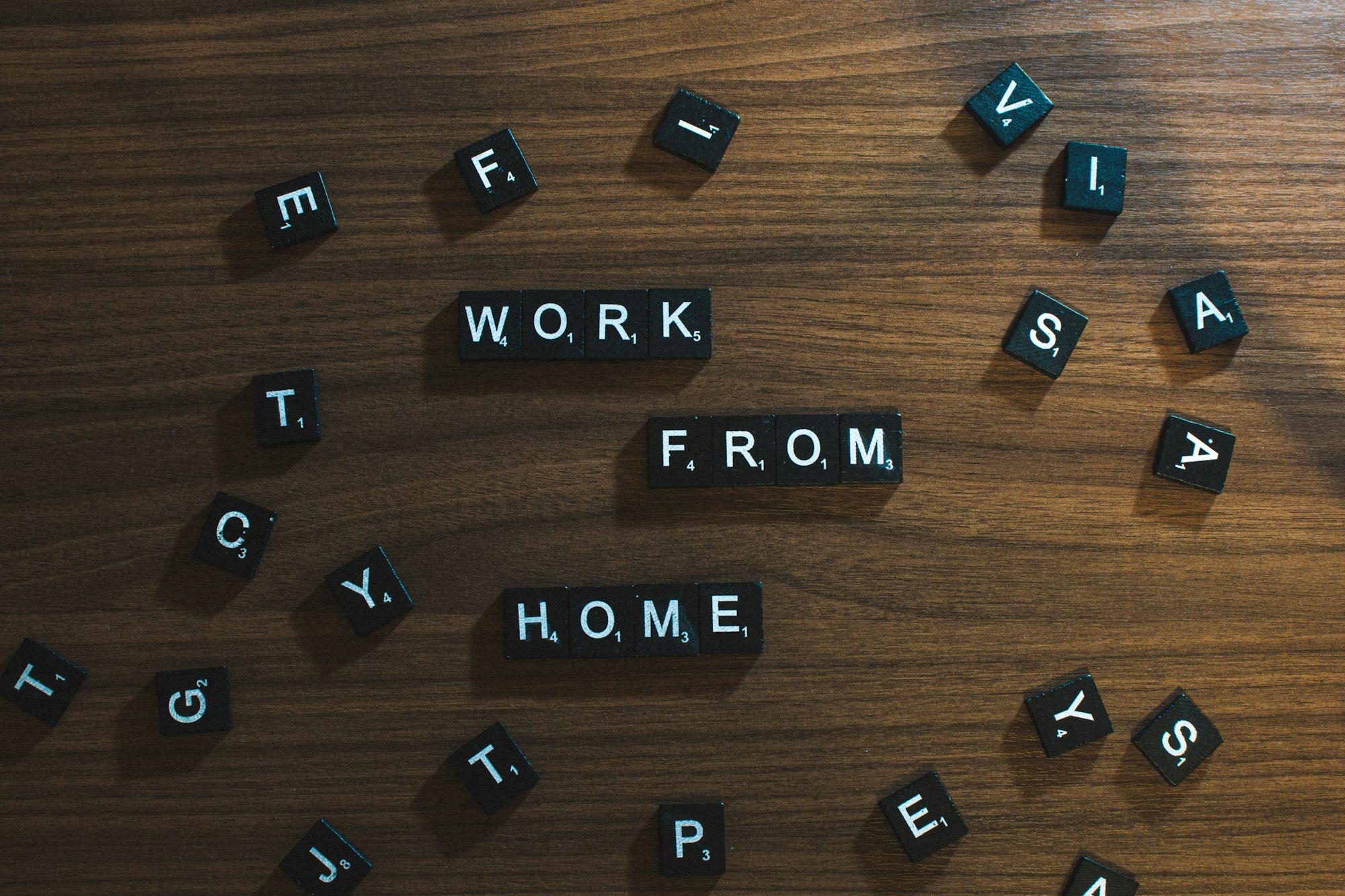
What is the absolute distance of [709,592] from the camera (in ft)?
3.12

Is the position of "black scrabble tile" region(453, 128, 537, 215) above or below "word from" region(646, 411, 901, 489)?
above

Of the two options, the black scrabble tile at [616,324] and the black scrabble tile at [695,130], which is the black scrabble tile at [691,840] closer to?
the black scrabble tile at [616,324]

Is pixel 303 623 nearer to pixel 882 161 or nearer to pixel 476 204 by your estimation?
pixel 476 204

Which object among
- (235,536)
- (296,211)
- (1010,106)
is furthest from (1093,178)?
(235,536)

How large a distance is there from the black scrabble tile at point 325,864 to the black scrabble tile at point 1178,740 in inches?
34.6

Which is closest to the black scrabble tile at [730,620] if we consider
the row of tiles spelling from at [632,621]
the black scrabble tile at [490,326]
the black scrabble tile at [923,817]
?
the row of tiles spelling from at [632,621]

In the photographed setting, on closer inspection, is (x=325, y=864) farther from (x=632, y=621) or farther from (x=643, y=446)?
(x=643, y=446)

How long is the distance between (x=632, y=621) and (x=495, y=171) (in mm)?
520

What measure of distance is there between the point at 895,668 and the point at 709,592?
23 centimetres

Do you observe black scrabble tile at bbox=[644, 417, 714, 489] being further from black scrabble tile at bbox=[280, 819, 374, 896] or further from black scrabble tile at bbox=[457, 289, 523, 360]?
black scrabble tile at bbox=[280, 819, 374, 896]

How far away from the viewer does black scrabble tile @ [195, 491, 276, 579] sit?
0.95 meters

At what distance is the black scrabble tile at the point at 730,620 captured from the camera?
3.12ft

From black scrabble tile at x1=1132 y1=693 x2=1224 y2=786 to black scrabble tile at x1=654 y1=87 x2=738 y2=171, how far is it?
2.62 ft

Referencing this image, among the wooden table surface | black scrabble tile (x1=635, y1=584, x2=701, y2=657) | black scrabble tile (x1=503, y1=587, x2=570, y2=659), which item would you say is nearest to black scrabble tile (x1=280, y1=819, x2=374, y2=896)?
the wooden table surface
